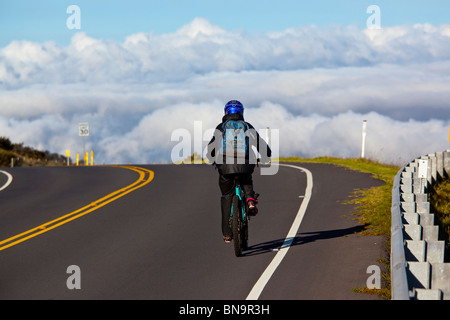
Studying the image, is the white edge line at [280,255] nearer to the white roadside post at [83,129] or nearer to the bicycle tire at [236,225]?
the bicycle tire at [236,225]

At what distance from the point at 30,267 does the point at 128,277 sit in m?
1.71

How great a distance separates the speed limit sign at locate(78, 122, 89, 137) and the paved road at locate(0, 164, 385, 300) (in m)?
26.6

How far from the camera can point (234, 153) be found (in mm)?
10703

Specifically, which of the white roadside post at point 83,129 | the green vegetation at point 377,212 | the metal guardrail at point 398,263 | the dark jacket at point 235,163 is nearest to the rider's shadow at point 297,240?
the green vegetation at point 377,212

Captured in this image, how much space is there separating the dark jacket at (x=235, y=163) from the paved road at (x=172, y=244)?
55.1 inches

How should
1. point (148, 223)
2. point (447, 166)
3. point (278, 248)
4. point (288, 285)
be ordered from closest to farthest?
point (288, 285) < point (278, 248) < point (148, 223) < point (447, 166)

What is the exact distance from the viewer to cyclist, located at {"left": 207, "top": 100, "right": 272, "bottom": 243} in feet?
35.0

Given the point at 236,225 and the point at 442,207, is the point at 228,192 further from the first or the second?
the point at 442,207

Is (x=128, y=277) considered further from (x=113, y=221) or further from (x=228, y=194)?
(x=113, y=221)

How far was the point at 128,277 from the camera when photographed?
9586mm

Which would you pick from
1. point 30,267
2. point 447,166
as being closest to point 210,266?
point 30,267

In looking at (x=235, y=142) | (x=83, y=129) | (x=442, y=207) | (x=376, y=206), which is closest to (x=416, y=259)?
(x=235, y=142)

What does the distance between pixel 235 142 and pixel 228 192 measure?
2.65 ft
